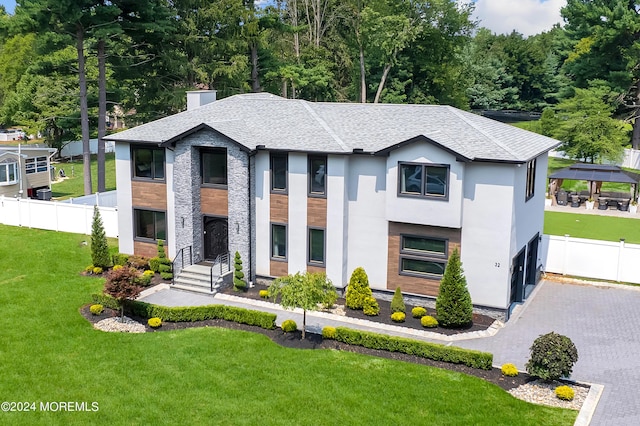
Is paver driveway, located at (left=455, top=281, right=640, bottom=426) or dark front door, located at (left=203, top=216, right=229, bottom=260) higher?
dark front door, located at (left=203, top=216, right=229, bottom=260)

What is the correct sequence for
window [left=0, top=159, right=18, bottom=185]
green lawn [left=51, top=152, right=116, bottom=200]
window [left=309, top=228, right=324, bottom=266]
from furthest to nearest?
green lawn [left=51, top=152, right=116, bottom=200], window [left=0, top=159, right=18, bottom=185], window [left=309, top=228, right=324, bottom=266]

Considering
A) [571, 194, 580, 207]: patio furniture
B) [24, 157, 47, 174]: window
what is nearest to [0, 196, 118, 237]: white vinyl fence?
[24, 157, 47, 174]: window

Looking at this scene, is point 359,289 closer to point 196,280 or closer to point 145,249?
point 196,280

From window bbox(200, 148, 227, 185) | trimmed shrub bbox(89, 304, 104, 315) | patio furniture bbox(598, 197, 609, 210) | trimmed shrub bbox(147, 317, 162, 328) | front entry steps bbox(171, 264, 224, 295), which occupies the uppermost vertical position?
window bbox(200, 148, 227, 185)

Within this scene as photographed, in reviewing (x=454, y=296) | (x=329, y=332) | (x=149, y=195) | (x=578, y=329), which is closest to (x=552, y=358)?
(x=454, y=296)

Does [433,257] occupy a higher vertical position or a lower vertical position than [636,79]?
lower

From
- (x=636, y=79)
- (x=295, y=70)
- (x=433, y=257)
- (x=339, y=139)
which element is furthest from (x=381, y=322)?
(x=636, y=79)

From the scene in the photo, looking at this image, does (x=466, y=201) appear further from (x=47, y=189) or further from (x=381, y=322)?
(x=47, y=189)

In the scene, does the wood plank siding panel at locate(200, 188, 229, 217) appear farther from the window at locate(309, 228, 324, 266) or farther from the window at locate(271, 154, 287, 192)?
the window at locate(309, 228, 324, 266)
